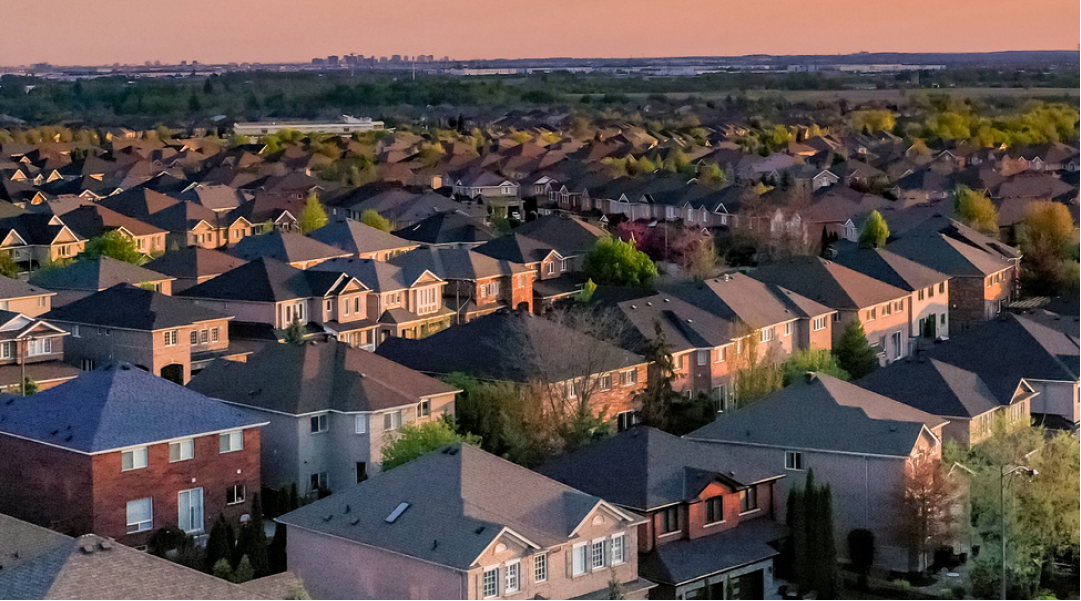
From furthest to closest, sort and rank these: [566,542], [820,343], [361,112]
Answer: [361,112], [820,343], [566,542]

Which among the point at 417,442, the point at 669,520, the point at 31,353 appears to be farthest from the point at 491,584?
the point at 31,353

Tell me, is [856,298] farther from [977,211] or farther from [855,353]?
[977,211]

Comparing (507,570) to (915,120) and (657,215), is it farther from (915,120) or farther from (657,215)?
(915,120)

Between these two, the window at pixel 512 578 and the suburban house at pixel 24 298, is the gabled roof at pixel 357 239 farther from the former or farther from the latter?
the window at pixel 512 578

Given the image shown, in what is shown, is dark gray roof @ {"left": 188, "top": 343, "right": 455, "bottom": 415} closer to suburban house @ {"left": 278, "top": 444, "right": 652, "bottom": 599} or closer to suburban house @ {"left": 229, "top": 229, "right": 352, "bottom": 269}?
suburban house @ {"left": 278, "top": 444, "right": 652, "bottom": 599}

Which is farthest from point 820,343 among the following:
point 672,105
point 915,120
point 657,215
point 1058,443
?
point 672,105

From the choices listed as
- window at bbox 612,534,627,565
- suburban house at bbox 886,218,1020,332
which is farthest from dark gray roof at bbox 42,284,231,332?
suburban house at bbox 886,218,1020,332
